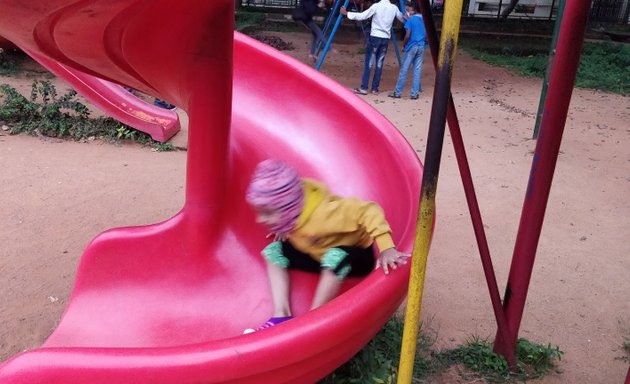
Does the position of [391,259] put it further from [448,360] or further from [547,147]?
[448,360]

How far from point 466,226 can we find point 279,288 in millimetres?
1733

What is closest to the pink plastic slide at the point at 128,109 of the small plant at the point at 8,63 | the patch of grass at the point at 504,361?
the small plant at the point at 8,63

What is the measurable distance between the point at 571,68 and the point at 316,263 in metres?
1.10

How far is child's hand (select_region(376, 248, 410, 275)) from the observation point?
1.68 m

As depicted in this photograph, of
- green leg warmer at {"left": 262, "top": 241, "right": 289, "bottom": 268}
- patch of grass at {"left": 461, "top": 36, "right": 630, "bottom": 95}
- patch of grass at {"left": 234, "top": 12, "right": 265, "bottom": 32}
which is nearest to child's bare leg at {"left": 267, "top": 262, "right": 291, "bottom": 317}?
green leg warmer at {"left": 262, "top": 241, "right": 289, "bottom": 268}

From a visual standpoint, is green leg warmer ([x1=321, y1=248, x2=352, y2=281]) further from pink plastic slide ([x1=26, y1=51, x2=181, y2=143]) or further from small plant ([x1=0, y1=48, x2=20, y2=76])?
small plant ([x1=0, y1=48, x2=20, y2=76])

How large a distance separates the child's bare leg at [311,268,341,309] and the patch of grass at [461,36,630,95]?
23.6ft

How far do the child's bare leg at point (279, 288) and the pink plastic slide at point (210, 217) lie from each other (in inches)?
2.1

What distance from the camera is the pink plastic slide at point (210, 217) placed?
1.39m

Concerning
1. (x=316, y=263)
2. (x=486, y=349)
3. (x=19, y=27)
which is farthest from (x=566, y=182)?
(x=19, y=27)

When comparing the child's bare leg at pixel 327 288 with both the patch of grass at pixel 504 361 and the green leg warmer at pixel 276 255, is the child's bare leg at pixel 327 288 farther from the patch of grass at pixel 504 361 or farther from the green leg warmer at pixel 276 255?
the patch of grass at pixel 504 361

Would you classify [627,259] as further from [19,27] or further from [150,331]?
[19,27]

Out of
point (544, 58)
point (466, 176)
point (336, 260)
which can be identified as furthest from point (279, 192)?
point (544, 58)

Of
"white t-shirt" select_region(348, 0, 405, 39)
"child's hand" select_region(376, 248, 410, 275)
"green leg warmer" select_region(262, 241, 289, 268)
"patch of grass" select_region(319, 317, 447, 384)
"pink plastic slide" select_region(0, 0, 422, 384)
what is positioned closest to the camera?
"pink plastic slide" select_region(0, 0, 422, 384)
